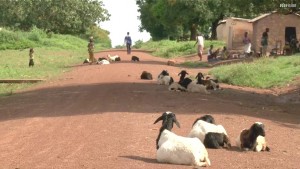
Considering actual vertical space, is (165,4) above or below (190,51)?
above

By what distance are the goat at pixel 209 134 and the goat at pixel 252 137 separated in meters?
0.32

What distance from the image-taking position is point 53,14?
66.4 meters

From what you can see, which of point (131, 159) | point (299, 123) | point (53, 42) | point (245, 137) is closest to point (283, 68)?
point (299, 123)

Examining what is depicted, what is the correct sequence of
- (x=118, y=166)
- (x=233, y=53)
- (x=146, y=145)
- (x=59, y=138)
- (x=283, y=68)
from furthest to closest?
(x=233, y=53) < (x=283, y=68) < (x=59, y=138) < (x=146, y=145) < (x=118, y=166)

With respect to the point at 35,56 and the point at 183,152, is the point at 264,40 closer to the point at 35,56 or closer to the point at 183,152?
the point at 35,56

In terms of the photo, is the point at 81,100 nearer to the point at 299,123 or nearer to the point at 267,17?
the point at 299,123

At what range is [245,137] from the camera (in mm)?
9562

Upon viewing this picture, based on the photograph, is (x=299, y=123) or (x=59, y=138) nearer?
(x=59, y=138)

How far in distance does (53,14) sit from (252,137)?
5920cm

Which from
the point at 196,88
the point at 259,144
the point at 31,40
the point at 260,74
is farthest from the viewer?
the point at 31,40

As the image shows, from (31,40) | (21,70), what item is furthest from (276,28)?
(31,40)

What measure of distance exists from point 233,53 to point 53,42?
84.7 ft

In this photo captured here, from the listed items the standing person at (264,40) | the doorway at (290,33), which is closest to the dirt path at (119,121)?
the standing person at (264,40)

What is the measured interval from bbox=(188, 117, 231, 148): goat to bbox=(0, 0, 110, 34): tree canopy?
190 feet
